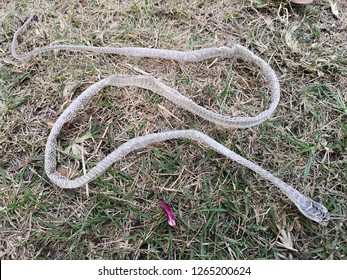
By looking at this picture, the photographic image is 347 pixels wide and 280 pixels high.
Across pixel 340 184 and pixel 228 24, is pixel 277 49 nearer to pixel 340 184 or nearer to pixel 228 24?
pixel 228 24

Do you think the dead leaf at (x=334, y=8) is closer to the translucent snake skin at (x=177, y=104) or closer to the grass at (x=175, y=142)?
the grass at (x=175, y=142)

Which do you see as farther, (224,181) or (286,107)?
(286,107)

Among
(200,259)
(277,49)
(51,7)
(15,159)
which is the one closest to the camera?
(200,259)

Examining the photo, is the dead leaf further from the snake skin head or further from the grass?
the snake skin head

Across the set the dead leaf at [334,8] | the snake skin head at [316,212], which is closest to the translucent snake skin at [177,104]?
the snake skin head at [316,212]

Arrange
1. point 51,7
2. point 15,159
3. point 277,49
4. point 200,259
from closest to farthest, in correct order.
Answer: point 200,259 < point 15,159 < point 277,49 < point 51,7

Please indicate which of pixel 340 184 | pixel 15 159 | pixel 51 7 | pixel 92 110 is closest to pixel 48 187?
pixel 15 159

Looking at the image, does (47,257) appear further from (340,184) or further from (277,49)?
(277,49)

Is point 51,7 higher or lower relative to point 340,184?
higher

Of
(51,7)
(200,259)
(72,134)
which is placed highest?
(51,7)
